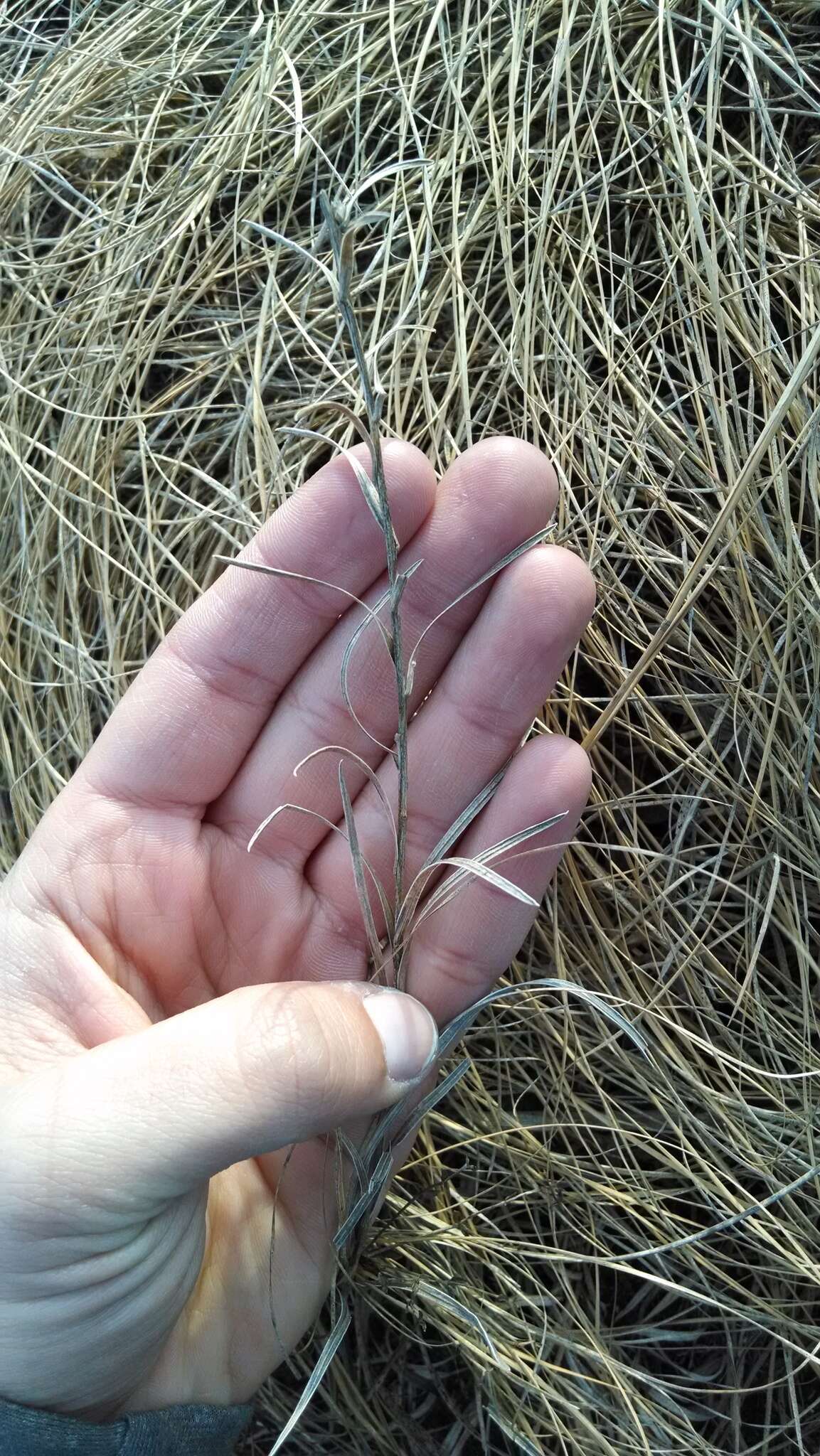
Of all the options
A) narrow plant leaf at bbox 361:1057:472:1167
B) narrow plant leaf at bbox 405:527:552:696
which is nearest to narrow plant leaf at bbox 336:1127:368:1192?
narrow plant leaf at bbox 361:1057:472:1167

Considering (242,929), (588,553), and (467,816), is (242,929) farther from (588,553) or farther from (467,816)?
(588,553)

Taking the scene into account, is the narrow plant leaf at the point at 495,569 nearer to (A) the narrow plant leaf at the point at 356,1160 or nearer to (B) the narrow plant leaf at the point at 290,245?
(B) the narrow plant leaf at the point at 290,245

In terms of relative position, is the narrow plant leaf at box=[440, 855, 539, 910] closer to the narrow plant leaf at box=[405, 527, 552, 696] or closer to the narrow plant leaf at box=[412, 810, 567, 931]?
the narrow plant leaf at box=[412, 810, 567, 931]

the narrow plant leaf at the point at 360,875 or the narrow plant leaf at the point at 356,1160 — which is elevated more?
the narrow plant leaf at the point at 360,875

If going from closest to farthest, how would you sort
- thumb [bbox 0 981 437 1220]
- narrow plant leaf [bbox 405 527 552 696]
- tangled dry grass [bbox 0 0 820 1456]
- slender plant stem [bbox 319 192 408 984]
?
1. slender plant stem [bbox 319 192 408 984]
2. thumb [bbox 0 981 437 1220]
3. narrow plant leaf [bbox 405 527 552 696]
4. tangled dry grass [bbox 0 0 820 1456]

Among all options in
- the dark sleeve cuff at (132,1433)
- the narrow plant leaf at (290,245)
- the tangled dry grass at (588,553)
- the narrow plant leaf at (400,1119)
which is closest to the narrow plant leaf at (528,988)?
the narrow plant leaf at (400,1119)

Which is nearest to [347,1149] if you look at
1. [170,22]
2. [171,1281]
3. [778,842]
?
[171,1281]

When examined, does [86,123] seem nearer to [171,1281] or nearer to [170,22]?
[170,22]

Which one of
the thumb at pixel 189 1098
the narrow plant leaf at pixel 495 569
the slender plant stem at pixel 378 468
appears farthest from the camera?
the narrow plant leaf at pixel 495 569
